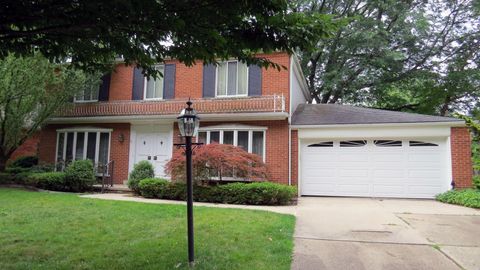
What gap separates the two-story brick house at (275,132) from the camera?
13.1 m

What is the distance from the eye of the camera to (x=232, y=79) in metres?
14.8

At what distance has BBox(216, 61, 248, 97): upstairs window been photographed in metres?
14.6

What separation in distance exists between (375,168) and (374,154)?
1.67 ft

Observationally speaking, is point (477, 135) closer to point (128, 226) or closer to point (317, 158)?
point (317, 158)

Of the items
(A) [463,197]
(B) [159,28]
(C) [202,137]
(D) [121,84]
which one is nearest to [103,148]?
(D) [121,84]

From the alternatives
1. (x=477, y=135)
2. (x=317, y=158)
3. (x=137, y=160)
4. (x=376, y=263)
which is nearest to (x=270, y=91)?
(x=317, y=158)

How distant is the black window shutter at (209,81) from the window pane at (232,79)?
0.66 meters

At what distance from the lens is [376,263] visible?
5211mm

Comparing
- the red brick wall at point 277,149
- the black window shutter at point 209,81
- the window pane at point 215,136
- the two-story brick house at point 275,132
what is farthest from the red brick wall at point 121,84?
the red brick wall at point 277,149

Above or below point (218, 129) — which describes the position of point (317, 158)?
below

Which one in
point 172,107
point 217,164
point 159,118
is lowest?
point 217,164

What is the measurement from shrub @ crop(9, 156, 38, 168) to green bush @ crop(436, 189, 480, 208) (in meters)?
16.8

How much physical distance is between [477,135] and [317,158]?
5418mm

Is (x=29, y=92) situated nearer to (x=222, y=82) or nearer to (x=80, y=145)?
(x=80, y=145)
